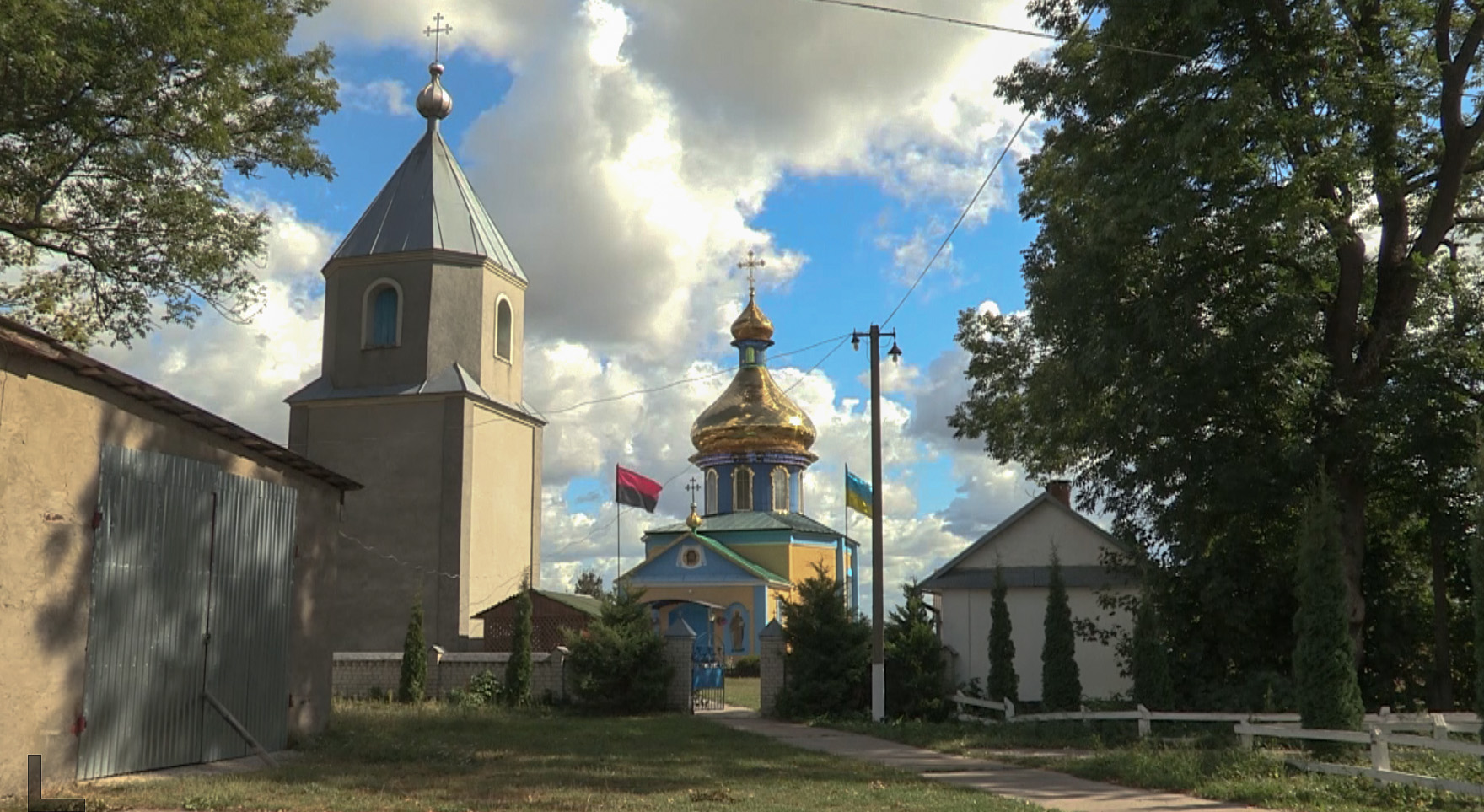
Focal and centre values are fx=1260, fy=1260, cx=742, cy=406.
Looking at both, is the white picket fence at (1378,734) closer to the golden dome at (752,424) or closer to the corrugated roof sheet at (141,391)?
the corrugated roof sheet at (141,391)

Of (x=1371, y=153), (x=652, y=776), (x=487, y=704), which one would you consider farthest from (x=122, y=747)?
(x=1371, y=153)

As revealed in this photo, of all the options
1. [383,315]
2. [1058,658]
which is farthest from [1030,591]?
[383,315]

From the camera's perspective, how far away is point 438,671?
26.8 m

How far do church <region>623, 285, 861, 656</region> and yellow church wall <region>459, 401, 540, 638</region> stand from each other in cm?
1120

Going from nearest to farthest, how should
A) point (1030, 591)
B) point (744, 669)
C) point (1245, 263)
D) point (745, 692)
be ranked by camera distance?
point (1245, 263) → point (1030, 591) → point (745, 692) → point (744, 669)

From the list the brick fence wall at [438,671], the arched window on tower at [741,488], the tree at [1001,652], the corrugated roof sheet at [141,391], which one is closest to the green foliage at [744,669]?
the arched window on tower at [741,488]

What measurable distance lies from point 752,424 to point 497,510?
2515cm

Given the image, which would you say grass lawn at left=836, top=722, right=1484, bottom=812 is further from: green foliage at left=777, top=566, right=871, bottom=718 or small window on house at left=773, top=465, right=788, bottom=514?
small window on house at left=773, top=465, right=788, bottom=514

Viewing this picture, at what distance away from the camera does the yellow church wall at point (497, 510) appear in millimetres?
30219

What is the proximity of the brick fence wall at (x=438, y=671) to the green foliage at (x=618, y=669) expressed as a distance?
896 mm

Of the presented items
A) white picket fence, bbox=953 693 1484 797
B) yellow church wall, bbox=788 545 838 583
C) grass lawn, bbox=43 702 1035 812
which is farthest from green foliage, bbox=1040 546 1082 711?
yellow church wall, bbox=788 545 838 583

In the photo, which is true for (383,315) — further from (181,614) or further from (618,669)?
(181,614)

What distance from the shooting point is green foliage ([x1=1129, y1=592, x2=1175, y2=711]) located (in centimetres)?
2066

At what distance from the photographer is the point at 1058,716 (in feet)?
68.3
